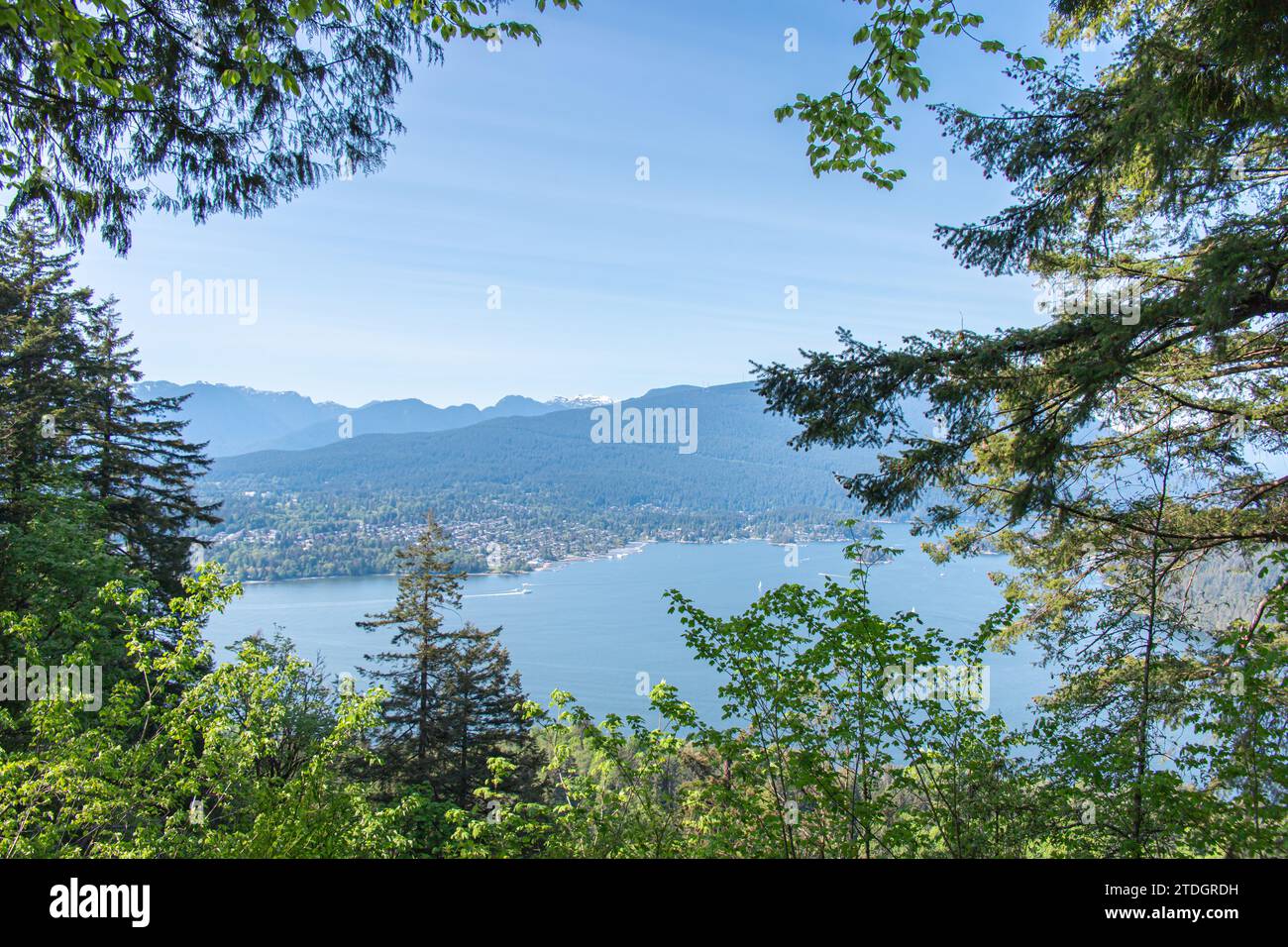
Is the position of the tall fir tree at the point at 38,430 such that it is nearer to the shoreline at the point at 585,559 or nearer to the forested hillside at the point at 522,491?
the forested hillside at the point at 522,491

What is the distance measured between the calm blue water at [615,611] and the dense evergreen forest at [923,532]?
39.2 feet

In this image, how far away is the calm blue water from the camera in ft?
96.6

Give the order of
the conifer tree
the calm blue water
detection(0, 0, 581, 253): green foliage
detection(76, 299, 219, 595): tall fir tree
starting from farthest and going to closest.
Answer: the calm blue water → the conifer tree → detection(76, 299, 219, 595): tall fir tree → detection(0, 0, 581, 253): green foliage

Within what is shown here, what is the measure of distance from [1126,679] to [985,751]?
8.87 feet

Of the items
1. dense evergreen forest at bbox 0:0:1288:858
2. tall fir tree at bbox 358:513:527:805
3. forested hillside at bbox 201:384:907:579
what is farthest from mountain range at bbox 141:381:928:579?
dense evergreen forest at bbox 0:0:1288:858

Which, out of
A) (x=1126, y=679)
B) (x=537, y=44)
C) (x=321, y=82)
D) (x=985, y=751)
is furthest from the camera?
(x=1126, y=679)

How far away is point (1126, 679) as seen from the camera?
5766 mm

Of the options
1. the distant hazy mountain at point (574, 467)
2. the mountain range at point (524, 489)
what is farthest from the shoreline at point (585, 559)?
the distant hazy mountain at point (574, 467)

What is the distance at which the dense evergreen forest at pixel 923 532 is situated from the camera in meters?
2.77

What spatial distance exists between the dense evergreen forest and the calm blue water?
11.9m

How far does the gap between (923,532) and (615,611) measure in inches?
1779

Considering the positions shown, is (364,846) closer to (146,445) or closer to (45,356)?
(45,356)

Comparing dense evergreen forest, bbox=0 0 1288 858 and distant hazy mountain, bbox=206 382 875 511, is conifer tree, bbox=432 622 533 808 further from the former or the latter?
distant hazy mountain, bbox=206 382 875 511
